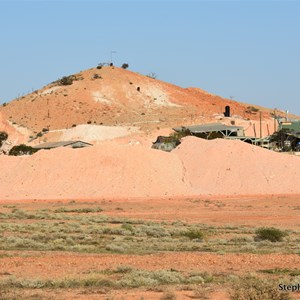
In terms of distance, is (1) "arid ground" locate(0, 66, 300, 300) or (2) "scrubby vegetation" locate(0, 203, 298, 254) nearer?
(1) "arid ground" locate(0, 66, 300, 300)

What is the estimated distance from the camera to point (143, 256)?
2127 centimetres

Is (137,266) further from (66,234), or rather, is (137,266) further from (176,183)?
(176,183)

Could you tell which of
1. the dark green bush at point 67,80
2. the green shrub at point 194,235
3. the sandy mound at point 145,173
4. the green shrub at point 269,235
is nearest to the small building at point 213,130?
the sandy mound at point 145,173

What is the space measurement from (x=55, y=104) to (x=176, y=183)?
2253 inches

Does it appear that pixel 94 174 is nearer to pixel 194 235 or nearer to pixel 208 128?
pixel 194 235

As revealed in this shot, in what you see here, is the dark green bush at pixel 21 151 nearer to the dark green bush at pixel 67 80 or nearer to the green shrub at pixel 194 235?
the dark green bush at pixel 67 80

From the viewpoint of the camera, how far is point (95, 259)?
20609 mm

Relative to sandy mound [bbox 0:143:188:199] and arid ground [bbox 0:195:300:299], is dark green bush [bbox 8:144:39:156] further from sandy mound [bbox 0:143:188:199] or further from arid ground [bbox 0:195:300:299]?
arid ground [bbox 0:195:300:299]

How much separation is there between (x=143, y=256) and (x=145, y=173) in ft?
125

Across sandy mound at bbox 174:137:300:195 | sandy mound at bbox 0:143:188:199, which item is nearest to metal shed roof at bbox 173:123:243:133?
sandy mound at bbox 174:137:300:195

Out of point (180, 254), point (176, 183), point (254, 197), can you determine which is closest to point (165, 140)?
point (176, 183)

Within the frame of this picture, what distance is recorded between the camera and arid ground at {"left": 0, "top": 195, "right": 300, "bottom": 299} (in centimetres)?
1579

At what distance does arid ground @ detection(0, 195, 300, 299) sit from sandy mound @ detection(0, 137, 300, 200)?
50.9ft

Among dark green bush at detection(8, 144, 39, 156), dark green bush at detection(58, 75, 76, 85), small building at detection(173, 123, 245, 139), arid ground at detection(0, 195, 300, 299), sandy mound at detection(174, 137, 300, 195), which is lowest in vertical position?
arid ground at detection(0, 195, 300, 299)
